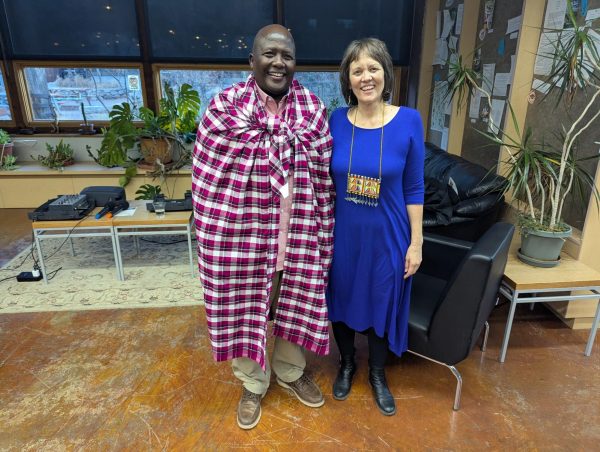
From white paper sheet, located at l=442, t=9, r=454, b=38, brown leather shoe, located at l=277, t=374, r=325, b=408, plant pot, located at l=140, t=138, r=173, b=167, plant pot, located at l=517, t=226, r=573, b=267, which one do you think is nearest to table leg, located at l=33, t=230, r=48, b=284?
plant pot, located at l=140, t=138, r=173, b=167

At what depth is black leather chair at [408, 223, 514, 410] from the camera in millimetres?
1469

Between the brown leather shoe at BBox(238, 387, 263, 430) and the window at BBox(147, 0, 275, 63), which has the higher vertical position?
the window at BBox(147, 0, 275, 63)

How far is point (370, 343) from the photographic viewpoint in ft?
5.74

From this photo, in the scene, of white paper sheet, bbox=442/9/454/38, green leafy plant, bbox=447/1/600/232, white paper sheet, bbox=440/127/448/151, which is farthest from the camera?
white paper sheet, bbox=440/127/448/151

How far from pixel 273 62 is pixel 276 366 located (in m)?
1.25

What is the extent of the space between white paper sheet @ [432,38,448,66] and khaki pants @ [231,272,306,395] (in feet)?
10.7

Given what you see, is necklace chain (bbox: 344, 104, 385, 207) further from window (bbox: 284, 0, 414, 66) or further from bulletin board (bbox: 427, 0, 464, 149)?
window (bbox: 284, 0, 414, 66)

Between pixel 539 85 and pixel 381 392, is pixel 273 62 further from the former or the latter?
pixel 539 85

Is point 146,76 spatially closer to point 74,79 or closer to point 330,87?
point 74,79

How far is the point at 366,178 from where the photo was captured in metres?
1.43

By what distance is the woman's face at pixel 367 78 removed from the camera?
4.53ft

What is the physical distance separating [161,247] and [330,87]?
2754 millimetres

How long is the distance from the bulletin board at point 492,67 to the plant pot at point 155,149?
9.29 ft

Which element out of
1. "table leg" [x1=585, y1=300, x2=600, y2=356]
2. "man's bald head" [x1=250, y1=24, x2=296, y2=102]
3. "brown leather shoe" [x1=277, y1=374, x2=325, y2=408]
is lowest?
"brown leather shoe" [x1=277, y1=374, x2=325, y2=408]
